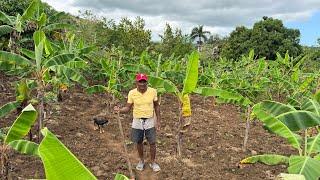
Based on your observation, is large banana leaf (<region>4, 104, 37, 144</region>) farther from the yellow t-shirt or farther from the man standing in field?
the yellow t-shirt

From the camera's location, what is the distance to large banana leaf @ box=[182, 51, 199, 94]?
25.0 ft

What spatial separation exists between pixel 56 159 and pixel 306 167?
3025mm

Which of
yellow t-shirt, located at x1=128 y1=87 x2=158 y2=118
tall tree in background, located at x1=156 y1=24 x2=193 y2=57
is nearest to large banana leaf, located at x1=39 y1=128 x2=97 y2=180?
yellow t-shirt, located at x1=128 y1=87 x2=158 y2=118

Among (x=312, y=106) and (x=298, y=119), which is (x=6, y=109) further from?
(x=312, y=106)

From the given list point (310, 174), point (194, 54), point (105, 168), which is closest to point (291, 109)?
point (310, 174)

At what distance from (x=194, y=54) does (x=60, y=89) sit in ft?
20.5

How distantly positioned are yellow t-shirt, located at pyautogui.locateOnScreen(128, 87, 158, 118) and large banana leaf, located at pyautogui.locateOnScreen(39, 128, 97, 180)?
4.97 m

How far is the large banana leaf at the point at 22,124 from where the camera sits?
16.2ft

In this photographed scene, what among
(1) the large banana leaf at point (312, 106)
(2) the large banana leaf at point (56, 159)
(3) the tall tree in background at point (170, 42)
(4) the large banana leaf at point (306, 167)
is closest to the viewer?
(2) the large banana leaf at point (56, 159)

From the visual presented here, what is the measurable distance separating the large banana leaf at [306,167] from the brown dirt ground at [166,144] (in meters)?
3.20

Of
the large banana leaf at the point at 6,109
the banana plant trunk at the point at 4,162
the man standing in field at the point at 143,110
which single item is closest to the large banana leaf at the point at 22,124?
the banana plant trunk at the point at 4,162

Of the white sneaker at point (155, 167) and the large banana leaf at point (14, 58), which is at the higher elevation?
the large banana leaf at point (14, 58)

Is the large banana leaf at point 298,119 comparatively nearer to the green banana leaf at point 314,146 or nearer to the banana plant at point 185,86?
the green banana leaf at point 314,146

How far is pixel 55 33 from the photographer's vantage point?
18.8 meters
